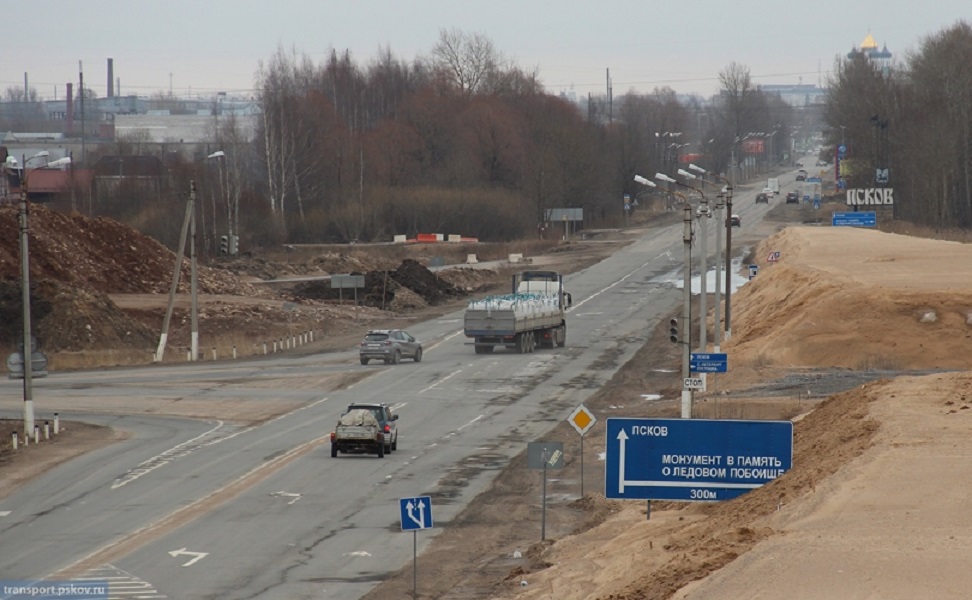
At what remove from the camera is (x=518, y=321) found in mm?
58938

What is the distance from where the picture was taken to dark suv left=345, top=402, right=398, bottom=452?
3703 centimetres

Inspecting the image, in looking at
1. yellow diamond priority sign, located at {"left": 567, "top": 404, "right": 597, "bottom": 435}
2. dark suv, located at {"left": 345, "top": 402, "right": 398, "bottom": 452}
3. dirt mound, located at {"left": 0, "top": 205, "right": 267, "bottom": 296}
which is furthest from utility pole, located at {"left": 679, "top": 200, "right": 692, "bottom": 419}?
dirt mound, located at {"left": 0, "top": 205, "right": 267, "bottom": 296}

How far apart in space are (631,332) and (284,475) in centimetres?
3540

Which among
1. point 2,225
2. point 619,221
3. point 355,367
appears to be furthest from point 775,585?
point 619,221

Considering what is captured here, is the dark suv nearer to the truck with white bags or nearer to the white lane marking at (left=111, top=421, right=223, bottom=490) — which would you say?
the white lane marking at (left=111, top=421, right=223, bottom=490)

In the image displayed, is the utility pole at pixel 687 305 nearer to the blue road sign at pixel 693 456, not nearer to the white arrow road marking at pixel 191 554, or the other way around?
the white arrow road marking at pixel 191 554

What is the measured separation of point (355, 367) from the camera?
56.4m

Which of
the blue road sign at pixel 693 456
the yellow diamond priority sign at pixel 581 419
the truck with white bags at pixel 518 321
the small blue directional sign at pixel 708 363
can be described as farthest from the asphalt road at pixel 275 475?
the blue road sign at pixel 693 456

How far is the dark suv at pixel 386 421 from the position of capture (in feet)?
121

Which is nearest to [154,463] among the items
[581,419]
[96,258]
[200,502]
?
[200,502]

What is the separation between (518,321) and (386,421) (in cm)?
2201

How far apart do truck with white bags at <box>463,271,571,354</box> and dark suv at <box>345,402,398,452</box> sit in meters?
20.3

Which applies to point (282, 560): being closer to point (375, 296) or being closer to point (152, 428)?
point (152, 428)

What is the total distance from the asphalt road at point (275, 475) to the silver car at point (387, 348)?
0.62 m
